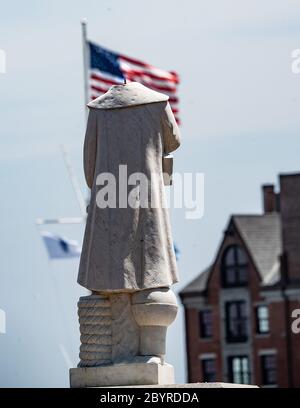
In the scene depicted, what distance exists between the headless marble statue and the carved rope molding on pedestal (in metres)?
0.01

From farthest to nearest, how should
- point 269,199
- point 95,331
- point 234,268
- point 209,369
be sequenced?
point 269,199, point 234,268, point 209,369, point 95,331

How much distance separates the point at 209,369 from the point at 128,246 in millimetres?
100057

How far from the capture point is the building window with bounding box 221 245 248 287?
436 feet

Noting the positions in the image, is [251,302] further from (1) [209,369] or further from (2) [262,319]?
(1) [209,369]

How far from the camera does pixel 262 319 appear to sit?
135500mm

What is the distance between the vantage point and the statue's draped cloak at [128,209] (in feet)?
112

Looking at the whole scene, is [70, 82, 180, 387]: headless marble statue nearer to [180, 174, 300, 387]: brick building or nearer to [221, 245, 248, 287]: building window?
[180, 174, 300, 387]: brick building

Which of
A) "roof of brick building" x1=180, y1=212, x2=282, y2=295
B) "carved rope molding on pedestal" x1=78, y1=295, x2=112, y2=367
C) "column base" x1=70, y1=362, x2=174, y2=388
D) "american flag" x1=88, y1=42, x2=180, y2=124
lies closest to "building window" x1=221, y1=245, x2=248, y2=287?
"roof of brick building" x1=180, y1=212, x2=282, y2=295

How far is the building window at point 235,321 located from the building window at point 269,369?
8.31ft

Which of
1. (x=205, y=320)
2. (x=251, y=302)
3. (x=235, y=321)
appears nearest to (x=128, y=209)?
(x=251, y=302)

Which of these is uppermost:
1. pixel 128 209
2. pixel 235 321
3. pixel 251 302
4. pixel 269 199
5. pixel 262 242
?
pixel 269 199

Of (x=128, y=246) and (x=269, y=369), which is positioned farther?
(x=269, y=369)

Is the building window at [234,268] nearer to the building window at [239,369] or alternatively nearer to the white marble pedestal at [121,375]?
the building window at [239,369]

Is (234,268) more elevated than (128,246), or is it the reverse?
(128,246)
